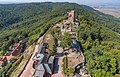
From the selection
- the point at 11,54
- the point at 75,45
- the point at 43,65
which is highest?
the point at 75,45

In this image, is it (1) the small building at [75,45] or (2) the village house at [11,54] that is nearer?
(1) the small building at [75,45]

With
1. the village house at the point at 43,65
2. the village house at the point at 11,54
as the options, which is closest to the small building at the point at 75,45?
the village house at the point at 43,65

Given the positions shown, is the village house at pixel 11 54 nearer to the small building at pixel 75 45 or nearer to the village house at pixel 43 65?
the village house at pixel 43 65

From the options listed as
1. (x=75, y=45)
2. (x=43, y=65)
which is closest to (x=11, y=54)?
(x=75, y=45)

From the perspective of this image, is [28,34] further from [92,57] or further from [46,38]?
[92,57]

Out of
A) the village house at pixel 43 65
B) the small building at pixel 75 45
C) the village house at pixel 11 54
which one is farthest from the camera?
the village house at pixel 11 54

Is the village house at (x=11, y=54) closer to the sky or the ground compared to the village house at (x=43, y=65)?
closer to the ground

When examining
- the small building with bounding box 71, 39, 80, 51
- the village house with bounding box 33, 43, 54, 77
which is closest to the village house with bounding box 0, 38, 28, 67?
the village house with bounding box 33, 43, 54, 77

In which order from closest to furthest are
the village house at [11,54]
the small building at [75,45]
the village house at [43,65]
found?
the village house at [43,65] < the small building at [75,45] < the village house at [11,54]

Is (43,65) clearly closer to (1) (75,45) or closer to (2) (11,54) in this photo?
(1) (75,45)

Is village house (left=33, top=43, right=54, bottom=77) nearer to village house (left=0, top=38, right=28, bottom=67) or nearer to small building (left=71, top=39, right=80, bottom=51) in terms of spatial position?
small building (left=71, top=39, right=80, bottom=51)

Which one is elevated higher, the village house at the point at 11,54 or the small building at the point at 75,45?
the small building at the point at 75,45
